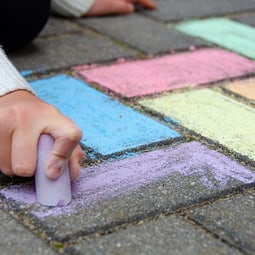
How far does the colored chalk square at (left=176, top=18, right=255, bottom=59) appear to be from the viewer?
80.1 inches

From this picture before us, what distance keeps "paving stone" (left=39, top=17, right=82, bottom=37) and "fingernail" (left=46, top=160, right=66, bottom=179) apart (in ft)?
3.48

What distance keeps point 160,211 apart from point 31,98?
0.32 m

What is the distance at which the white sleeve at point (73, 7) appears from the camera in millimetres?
2238

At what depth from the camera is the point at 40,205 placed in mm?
1107

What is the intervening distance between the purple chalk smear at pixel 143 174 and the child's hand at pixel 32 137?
1.6 inches

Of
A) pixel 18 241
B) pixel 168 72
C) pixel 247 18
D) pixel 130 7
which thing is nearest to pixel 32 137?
pixel 18 241

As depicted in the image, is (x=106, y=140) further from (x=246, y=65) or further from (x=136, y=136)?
(x=246, y=65)

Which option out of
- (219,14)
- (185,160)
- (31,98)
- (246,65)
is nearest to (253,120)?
(185,160)

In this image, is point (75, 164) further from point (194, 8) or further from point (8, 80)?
point (194, 8)

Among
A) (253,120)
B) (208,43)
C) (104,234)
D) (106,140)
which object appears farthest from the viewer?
(208,43)

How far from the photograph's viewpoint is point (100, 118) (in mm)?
1481

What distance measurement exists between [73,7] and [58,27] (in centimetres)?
11

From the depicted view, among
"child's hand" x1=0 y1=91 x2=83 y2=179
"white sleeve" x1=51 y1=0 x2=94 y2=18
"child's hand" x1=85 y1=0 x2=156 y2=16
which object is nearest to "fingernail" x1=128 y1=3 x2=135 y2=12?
"child's hand" x1=85 y1=0 x2=156 y2=16

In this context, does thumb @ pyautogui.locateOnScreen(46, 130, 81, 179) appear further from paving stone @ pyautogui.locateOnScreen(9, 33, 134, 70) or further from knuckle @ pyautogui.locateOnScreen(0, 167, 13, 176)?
paving stone @ pyautogui.locateOnScreen(9, 33, 134, 70)
